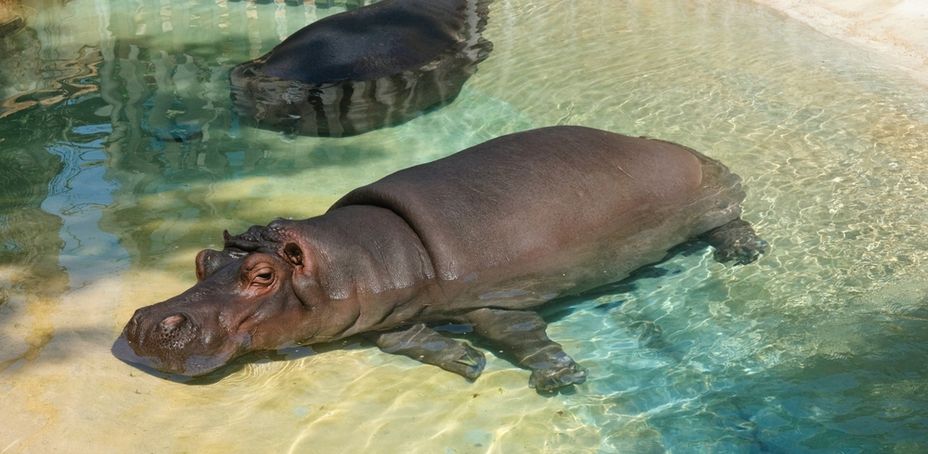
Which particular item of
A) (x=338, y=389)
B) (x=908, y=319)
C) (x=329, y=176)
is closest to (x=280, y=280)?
(x=338, y=389)

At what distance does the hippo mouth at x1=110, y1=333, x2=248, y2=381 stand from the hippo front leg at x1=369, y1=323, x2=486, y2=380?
2.50ft

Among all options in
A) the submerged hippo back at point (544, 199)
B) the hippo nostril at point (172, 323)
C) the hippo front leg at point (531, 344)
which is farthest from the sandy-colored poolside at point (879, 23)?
the hippo nostril at point (172, 323)

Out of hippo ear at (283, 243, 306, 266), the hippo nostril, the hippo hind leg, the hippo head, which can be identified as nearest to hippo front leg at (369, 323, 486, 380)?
the hippo head

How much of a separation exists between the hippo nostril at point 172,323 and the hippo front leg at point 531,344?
1515 mm

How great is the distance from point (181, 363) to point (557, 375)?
1.80 m

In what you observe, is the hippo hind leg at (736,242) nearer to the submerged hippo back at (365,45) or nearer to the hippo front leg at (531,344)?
the hippo front leg at (531,344)

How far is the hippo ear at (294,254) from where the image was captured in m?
5.18

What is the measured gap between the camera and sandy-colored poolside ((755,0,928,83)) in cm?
937

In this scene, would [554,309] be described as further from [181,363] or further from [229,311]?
[181,363]

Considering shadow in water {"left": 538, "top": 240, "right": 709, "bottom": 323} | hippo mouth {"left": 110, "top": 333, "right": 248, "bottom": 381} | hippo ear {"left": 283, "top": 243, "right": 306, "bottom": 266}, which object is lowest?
shadow in water {"left": 538, "top": 240, "right": 709, "bottom": 323}

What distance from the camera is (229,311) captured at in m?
4.99

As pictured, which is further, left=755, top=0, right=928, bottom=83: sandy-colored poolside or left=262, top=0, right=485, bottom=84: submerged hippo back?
left=755, top=0, right=928, bottom=83: sandy-colored poolside

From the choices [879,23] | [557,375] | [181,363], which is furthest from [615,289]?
[879,23]

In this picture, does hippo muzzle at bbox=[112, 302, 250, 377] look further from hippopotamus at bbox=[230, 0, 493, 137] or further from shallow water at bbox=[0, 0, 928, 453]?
hippopotamus at bbox=[230, 0, 493, 137]
